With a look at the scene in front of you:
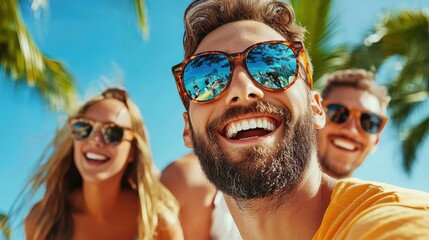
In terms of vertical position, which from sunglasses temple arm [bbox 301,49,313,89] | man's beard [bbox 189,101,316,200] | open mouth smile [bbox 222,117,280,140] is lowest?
man's beard [bbox 189,101,316,200]

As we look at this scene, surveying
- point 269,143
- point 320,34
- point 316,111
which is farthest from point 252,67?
point 320,34

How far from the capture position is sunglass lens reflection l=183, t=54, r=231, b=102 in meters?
1.94

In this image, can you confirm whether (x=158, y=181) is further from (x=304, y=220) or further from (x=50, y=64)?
(x=50, y=64)

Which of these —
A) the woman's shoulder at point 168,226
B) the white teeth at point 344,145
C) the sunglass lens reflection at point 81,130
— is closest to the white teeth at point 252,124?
the woman's shoulder at point 168,226

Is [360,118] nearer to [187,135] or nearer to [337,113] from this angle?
[337,113]

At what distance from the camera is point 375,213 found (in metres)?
1.21

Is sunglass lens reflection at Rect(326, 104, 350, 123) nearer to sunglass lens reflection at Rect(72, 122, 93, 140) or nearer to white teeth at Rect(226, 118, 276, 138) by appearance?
sunglass lens reflection at Rect(72, 122, 93, 140)

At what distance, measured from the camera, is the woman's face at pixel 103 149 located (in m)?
4.05

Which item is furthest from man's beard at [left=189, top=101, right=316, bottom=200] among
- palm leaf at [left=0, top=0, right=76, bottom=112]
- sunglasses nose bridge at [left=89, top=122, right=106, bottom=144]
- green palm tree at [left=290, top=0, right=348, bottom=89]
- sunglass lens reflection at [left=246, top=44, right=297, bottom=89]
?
palm leaf at [left=0, top=0, right=76, bottom=112]

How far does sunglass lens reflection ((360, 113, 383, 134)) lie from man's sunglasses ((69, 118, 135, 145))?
198 centimetres

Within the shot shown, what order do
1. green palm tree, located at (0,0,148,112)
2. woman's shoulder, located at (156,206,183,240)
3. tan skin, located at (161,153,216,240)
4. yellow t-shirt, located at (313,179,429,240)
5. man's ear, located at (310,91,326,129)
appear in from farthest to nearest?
green palm tree, located at (0,0,148,112), woman's shoulder, located at (156,206,183,240), tan skin, located at (161,153,216,240), man's ear, located at (310,91,326,129), yellow t-shirt, located at (313,179,429,240)

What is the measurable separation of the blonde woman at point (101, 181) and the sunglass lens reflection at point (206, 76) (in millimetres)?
2107

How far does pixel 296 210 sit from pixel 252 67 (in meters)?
0.57

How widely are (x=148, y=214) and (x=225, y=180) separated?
235cm
